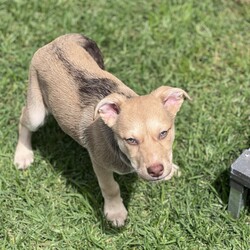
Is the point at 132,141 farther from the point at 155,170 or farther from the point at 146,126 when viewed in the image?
the point at 155,170

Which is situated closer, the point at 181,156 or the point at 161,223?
the point at 161,223

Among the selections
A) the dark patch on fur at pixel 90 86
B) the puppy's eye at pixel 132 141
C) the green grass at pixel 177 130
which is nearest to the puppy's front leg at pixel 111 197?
the green grass at pixel 177 130

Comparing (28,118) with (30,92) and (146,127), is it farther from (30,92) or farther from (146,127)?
(146,127)

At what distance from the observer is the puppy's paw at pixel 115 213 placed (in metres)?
5.57

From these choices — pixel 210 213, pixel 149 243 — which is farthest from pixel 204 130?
pixel 149 243

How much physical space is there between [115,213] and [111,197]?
0.20 metres

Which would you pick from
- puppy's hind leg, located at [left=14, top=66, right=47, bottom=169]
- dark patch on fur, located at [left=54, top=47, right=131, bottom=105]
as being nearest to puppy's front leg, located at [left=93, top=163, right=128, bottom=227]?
dark patch on fur, located at [left=54, top=47, right=131, bottom=105]

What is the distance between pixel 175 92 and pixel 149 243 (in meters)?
1.58

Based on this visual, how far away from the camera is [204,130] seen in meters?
6.39

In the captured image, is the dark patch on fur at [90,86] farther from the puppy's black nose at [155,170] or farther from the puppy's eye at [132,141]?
the puppy's black nose at [155,170]

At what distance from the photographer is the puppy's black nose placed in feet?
14.4

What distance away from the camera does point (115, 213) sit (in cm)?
558

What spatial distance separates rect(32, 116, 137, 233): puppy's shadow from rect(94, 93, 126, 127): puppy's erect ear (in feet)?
4.39

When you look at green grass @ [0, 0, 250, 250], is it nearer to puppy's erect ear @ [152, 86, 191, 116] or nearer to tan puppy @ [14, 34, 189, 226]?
tan puppy @ [14, 34, 189, 226]
